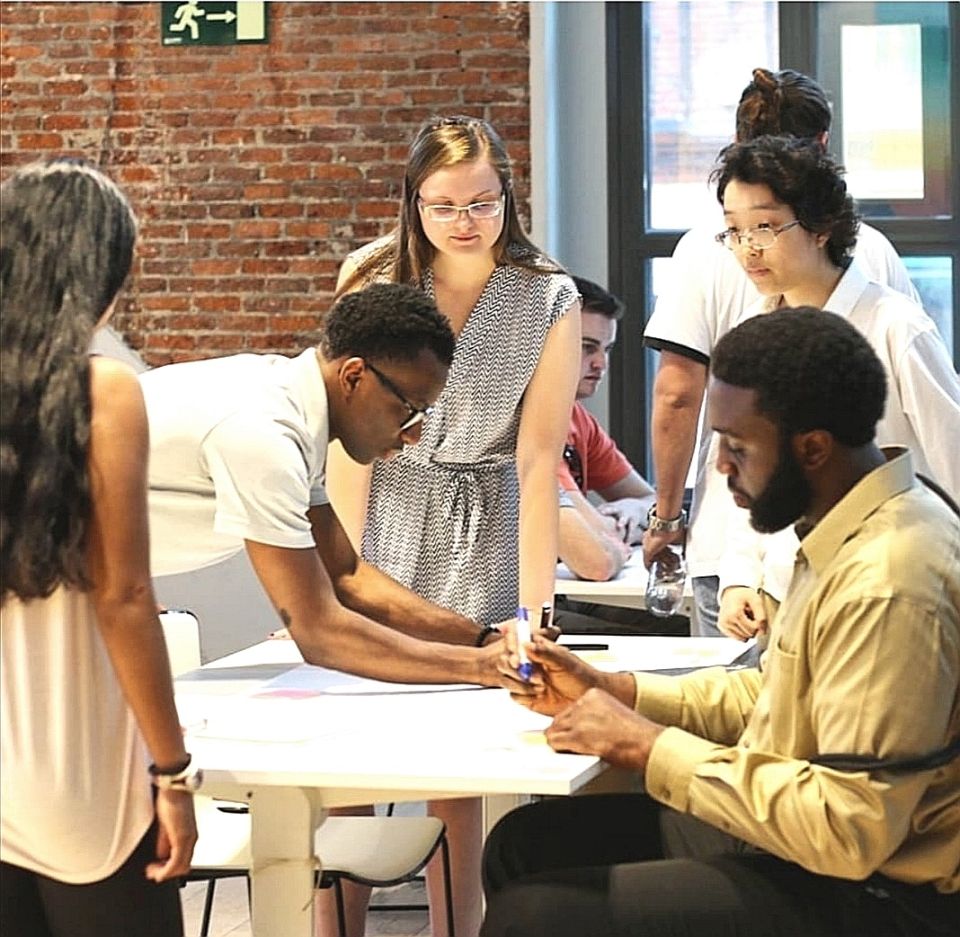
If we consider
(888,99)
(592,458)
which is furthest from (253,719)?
(888,99)

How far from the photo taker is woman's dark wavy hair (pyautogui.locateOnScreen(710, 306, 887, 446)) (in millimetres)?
2176

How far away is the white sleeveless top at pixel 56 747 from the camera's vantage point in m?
1.98

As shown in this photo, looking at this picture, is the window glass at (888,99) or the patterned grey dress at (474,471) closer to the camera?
the patterned grey dress at (474,471)

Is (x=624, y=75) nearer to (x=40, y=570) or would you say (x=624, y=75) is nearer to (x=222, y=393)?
(x=222, y=393)

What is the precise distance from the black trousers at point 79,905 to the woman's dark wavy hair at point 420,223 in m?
1.50

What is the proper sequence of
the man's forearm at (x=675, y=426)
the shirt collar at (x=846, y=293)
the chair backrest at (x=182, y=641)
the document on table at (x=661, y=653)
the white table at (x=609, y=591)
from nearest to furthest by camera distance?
the document on table at (x=661, y=653)
the shirt collar at (x=846, y=293)
the chair backrest at (x=182, y=641)
the man's forearm at (x=675, y=426)
the white table at (x=609, y=591)

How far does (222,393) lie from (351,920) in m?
1.10

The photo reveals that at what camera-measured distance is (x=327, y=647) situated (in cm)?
276

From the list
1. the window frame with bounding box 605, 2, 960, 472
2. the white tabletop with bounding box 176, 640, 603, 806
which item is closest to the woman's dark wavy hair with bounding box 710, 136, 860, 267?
the white tabletop with bounding box 176, 640, 603, 806

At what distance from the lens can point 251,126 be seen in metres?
6.81

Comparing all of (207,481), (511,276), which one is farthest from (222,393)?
(511,276)

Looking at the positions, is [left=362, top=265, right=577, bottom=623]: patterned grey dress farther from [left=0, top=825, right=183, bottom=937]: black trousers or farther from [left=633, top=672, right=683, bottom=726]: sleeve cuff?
[left=0, top=825, right=183, bottom=937]: black trousers

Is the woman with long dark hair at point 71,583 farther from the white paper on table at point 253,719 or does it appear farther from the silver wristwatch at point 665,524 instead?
the silver wristwatch at point 665,524

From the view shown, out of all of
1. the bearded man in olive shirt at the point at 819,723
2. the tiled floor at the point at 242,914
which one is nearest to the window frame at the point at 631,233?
the tiled floor at the point at 242,914
